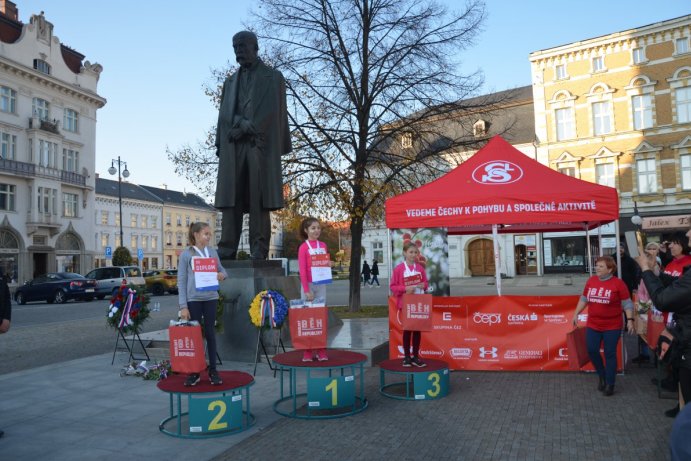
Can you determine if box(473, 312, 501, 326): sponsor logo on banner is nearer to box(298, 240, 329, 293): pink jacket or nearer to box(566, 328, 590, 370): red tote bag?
box(566, 328, 590, 370): red tote bag

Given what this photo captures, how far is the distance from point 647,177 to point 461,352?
3086 centimetres

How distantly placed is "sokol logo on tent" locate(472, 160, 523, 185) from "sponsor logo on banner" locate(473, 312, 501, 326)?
2.06 metres

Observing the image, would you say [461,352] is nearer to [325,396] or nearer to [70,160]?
[325,396]

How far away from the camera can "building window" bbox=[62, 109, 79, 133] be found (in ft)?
149

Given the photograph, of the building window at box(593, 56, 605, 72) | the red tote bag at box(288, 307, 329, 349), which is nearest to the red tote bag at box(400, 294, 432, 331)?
the red tote bag at box(288, 307, 329, 349)

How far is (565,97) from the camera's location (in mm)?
35812

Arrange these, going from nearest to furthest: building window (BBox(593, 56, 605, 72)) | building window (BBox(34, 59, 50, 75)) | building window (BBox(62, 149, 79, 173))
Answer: building window (BBox(593, 56, 605, 72))
building window (BBox(34, 59, 50, 75))
building window (BBox(62, 149, 79, 173))

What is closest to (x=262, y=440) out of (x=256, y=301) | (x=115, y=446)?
(x=115, y=446)

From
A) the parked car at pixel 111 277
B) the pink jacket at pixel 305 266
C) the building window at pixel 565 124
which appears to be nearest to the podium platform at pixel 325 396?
the pink jacket at pixel 305 266

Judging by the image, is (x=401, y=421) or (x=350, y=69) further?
(x=350, y=69)

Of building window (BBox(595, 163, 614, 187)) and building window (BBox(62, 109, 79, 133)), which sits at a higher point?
building window (BBox(62, 109, 79, 133))

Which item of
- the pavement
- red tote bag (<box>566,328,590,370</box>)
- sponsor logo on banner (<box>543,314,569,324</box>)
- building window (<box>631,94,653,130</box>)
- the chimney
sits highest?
the chimney

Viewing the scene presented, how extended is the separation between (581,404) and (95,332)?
1200 cm

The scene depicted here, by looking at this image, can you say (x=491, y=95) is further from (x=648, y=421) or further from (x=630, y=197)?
(x=630, y=197)
